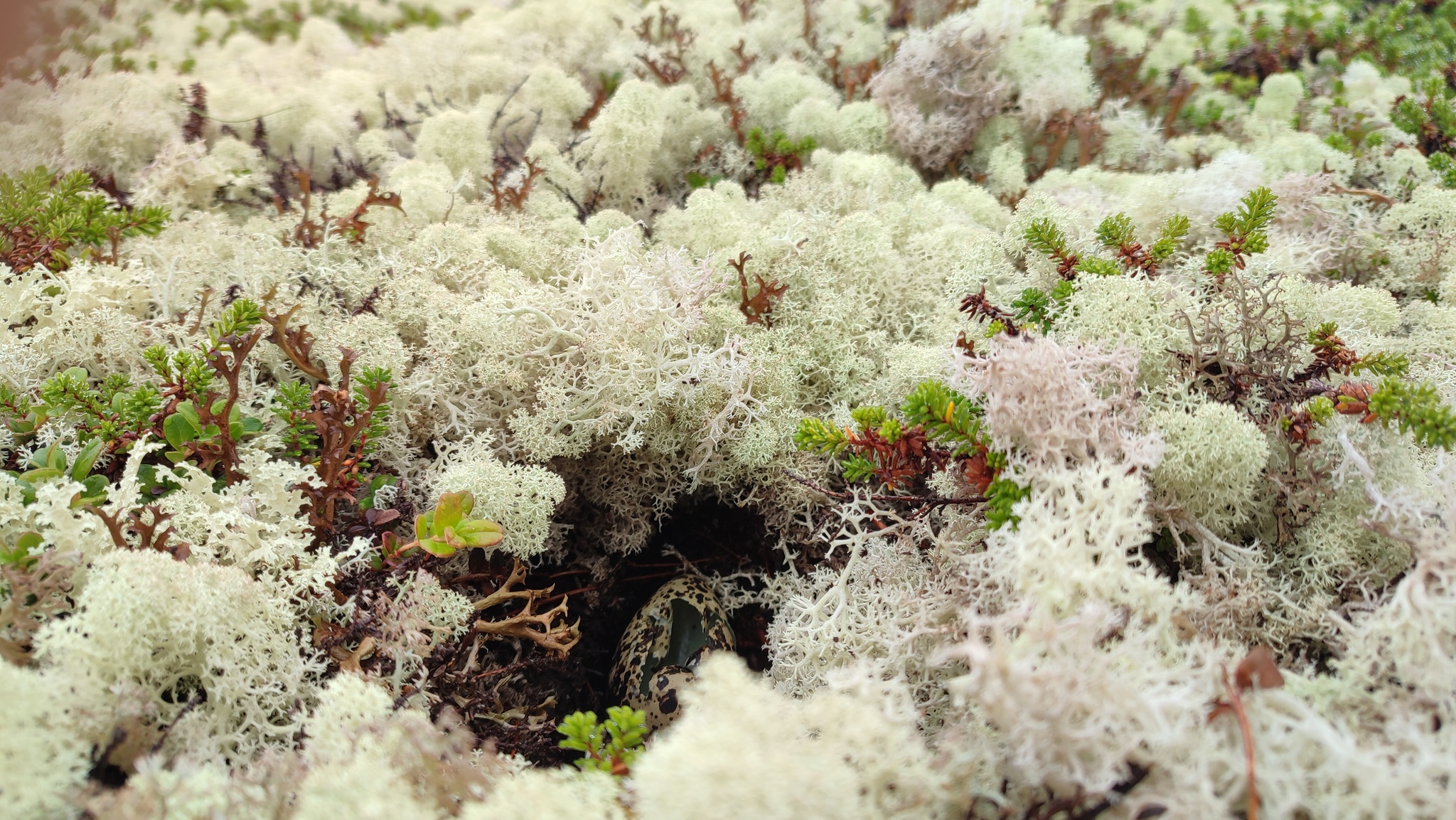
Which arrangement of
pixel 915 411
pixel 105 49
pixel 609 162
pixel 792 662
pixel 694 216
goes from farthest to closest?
pixel 105 49
pixel 609 162
pixel 694 216
pixel 792 662
pixel 915 411

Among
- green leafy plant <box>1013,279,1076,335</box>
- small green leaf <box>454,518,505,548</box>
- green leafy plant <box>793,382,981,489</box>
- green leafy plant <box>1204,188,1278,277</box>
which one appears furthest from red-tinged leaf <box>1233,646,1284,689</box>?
small green leaf <box>454,518,505,548</box>

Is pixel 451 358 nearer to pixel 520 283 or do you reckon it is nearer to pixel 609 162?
pixel 520 283

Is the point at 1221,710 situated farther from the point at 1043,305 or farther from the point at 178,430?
the point at 178,430

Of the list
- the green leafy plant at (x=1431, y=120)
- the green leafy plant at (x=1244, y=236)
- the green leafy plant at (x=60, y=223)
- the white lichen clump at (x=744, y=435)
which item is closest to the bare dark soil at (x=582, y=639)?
the white lichen clump at (x=744, y=435)

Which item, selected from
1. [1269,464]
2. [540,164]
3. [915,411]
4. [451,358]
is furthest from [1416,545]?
[540,164]

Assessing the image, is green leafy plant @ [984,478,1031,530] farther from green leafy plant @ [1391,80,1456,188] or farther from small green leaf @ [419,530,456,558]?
green leafy plant @ [1391,80,1456,188]

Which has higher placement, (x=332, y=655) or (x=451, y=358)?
(x=451, y=358)
